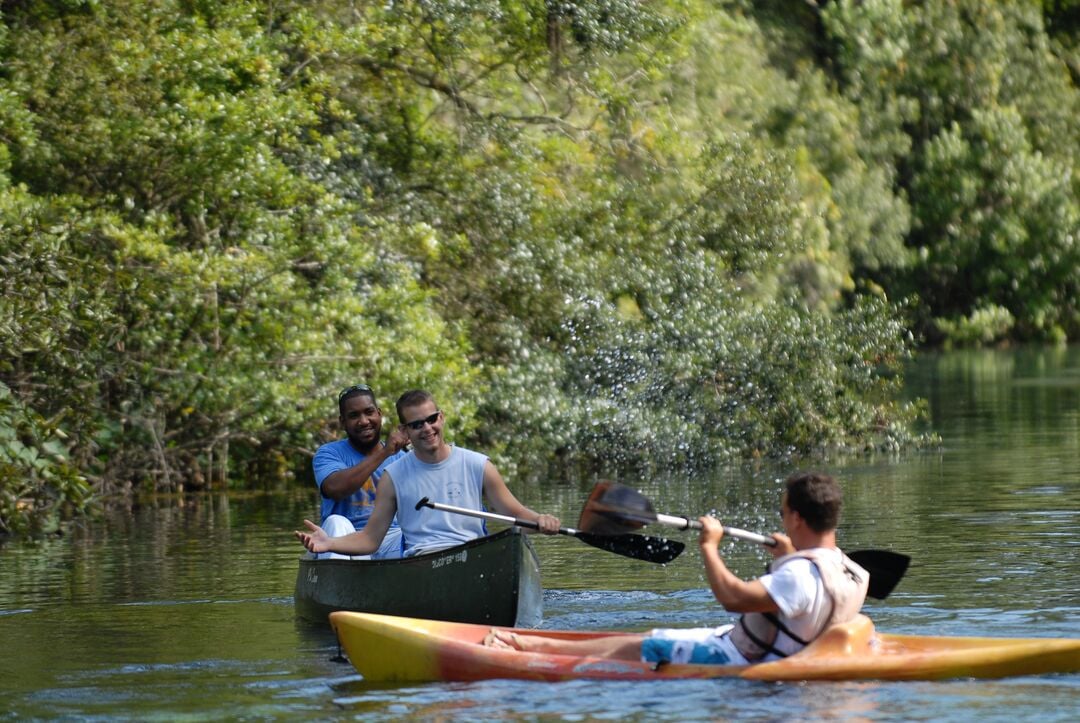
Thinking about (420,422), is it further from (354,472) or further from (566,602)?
(566,602)

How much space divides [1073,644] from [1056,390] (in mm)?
25597

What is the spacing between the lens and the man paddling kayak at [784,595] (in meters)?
8.29

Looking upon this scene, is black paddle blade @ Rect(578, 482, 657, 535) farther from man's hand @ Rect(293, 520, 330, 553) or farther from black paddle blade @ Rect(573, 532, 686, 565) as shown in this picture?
man's hand @ Rect(293, 520, 330, 553)

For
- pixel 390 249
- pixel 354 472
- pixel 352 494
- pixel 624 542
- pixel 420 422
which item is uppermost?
pixel 390 249

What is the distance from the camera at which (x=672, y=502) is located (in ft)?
60.1

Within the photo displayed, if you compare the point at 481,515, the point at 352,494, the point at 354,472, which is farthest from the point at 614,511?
the point at 352,494

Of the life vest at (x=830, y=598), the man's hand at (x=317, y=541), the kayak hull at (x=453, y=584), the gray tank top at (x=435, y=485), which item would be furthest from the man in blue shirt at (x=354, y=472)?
the life vest at (x=830, y=598)

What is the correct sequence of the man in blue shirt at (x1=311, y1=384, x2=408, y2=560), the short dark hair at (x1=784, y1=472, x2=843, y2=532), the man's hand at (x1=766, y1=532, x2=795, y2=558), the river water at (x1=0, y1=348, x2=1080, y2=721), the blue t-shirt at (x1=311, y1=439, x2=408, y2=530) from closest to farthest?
1. the short dark hair at (x1=784, y1=472, x2=843, y2=532)
2. the man's hand at (x1=766, y1=532, x2=795, y2=558)
3. the river water at (x1=0, y1=348, x2=1080, y2=721)
4. the man in blue shirt at (x1=311, y1=384, x2=408, y2=560)
5. the blue t-shirt at (x1=311, y1=439, x2=408, y2=530)

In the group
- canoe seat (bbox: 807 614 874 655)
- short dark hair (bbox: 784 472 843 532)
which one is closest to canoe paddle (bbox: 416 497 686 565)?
canoe seat (bbox: 807 614 874 655)

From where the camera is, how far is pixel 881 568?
9.77 metres

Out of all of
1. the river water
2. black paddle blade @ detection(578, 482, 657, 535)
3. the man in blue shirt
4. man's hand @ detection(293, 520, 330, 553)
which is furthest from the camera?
the man in blue shirt

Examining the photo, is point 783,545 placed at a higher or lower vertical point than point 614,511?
lower

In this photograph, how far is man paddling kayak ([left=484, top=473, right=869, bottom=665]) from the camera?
8289 millimetres

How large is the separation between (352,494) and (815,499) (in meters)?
4.34
